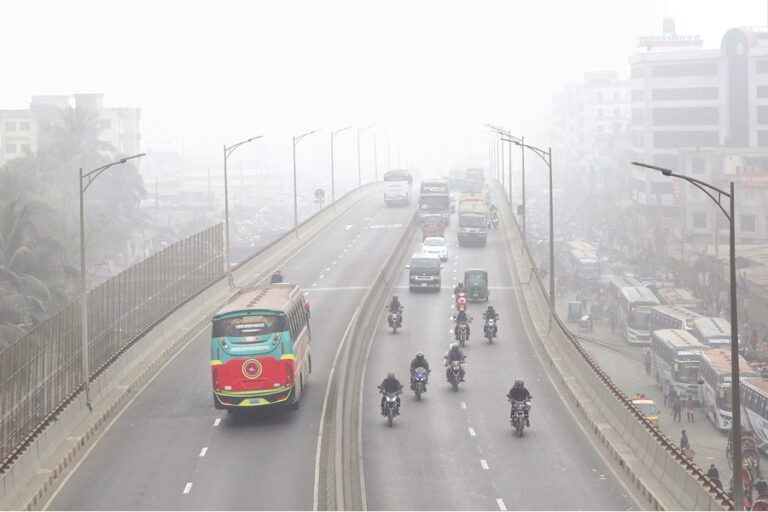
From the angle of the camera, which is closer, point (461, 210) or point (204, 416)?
point (204, 416)

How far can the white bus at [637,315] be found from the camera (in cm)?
8156

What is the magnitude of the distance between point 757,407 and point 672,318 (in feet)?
79.4

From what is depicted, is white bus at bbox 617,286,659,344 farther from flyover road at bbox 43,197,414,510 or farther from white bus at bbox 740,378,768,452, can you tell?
flyover road at bbox 43,197,414,510

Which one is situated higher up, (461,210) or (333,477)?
(461,210)

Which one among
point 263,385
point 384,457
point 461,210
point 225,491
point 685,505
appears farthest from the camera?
point 461,210

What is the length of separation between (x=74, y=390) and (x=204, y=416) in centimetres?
458

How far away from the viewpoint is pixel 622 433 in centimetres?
3469

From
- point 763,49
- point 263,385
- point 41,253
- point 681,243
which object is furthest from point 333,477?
point 763,49

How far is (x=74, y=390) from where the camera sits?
1538 inches

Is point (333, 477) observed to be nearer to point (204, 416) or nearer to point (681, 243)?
point (204, 416)

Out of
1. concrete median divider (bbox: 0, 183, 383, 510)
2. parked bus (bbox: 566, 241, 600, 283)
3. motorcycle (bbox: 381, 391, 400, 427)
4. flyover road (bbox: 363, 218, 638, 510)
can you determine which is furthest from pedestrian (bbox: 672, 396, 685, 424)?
parked bus (bbox: 566, 241, 600, 283)

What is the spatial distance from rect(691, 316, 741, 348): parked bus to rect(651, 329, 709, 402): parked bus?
82 cm

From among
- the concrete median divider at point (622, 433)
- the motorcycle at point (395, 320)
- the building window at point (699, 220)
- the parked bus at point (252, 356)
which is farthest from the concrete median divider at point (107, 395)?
the building window at point (699, 220)

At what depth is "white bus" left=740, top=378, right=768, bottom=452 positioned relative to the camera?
1965 inches
